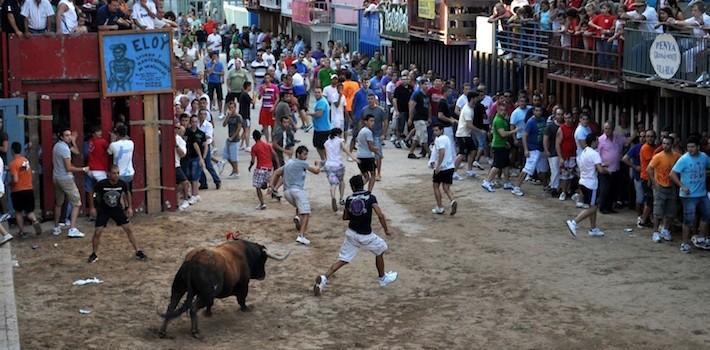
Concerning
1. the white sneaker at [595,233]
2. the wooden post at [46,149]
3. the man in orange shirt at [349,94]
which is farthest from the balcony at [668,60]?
the wooden post at [46,149]

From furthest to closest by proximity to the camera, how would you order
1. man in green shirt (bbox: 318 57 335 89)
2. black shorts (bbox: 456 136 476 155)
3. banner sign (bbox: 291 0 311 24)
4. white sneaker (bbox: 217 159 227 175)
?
banner sign (bbox: 291 0 311 24), man in green shirt (bbox: 318 57 335 89), white sneaker (bbox: 217 159 227 175), black shorts (bbox: 456 136 476 155)

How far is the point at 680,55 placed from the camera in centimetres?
1920

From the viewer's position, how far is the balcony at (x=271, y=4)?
55.9 metres

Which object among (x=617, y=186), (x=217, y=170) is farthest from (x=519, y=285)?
(x=217, y=170)

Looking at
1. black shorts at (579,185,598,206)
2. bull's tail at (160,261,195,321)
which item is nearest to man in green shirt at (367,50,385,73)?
black shorts at (579,185,598,206)

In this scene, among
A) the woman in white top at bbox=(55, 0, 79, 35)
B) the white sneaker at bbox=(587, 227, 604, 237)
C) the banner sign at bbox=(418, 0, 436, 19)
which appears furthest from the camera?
the banner sign at bbox=(418, 0, 436, 19)

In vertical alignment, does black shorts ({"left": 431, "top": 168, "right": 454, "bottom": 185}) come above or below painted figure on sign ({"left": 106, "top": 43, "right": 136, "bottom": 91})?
below

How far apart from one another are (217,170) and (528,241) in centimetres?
793

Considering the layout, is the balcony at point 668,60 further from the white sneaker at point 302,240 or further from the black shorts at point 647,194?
the white sneaker at point 302,240

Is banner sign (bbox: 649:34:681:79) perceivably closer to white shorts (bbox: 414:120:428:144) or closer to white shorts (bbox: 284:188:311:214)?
white shorts (bbox: 284:188:311:214)

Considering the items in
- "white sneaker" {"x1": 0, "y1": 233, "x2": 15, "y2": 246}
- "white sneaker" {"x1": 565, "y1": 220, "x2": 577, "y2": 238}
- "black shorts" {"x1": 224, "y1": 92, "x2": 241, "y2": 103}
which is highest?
"black shorts" {"x1": 224, "y1": 92, "x2": 241, "y2": 103}

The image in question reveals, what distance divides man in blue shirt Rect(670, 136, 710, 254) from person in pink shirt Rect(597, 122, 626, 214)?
8.66ft

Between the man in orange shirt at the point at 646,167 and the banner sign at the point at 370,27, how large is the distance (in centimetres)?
2005

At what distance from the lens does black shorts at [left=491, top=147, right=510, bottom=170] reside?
73.1 ft
